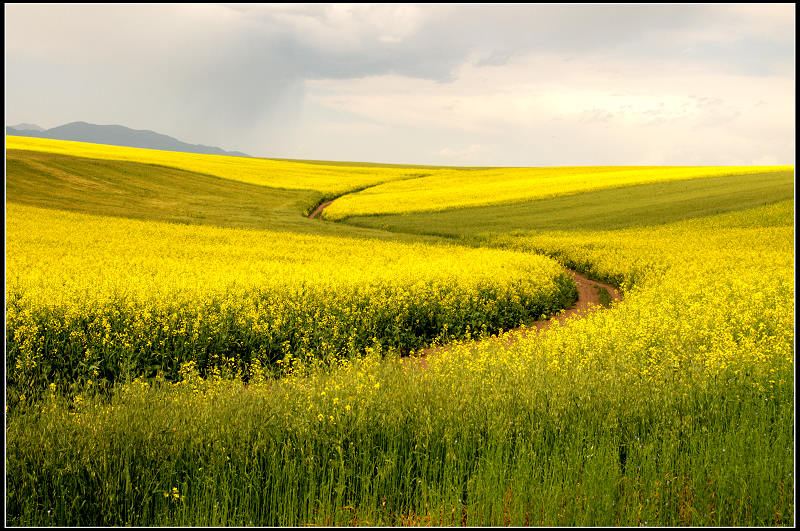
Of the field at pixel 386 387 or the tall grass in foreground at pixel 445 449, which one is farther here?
the field at pixel 386 387

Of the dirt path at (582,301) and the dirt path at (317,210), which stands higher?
the dirt path at (317,210)

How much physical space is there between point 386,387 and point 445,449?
162cm

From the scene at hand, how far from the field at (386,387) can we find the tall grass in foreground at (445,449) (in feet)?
0.09

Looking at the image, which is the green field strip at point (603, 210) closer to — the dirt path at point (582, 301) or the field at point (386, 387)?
the field at point (386, 387)

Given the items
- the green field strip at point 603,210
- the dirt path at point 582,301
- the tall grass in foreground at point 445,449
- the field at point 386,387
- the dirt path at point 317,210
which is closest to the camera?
the tall grass in foreground at point 445,449

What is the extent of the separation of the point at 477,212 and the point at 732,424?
3722 cm

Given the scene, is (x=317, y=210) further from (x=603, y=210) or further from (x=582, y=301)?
(x=582, y=301)

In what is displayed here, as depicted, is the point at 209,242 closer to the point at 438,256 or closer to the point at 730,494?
the point at 438,256

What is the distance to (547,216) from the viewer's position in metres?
37.0

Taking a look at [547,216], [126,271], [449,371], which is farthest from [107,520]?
[547,216]

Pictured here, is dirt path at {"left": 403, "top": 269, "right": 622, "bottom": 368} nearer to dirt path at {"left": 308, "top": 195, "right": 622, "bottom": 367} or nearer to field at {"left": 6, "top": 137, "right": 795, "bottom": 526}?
dirt path at {"left": 308, "top": 195, "right": 622, "bottom": 367}

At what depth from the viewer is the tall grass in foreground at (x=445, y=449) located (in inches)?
136

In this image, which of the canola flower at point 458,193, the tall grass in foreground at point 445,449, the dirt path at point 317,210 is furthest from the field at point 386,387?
the canola flower at point 458,193

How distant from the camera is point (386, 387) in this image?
19.0 ft
